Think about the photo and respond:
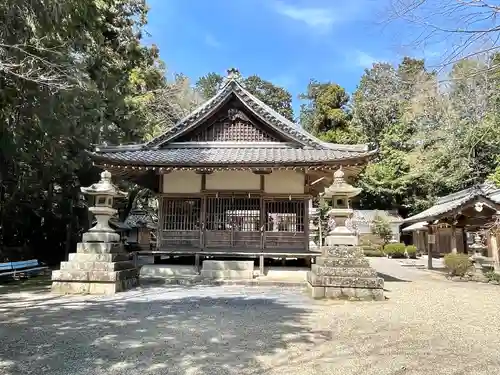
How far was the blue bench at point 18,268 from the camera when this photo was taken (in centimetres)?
1218

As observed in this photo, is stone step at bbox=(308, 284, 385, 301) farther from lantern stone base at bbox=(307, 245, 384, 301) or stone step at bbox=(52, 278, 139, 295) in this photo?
stone step at bbox=(52, 278, 139, 295)

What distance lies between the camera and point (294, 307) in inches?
317

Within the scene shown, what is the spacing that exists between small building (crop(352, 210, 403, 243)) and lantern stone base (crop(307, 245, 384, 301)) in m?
27.0

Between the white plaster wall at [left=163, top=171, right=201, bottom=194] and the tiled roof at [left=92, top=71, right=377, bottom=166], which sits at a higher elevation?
the tiled roof at [left=92, top=71, right=377, bottom=166]

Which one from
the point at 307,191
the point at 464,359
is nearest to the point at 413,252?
the point at 307,191

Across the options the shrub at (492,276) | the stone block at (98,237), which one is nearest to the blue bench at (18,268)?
the stone block at (98,237)

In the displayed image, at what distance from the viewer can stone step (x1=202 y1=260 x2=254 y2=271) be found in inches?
499

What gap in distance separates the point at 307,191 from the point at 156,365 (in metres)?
10.1

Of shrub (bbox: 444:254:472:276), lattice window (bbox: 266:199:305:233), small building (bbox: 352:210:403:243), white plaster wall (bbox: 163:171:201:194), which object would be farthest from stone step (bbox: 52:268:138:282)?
small building (bbox: 352:210:403:243)

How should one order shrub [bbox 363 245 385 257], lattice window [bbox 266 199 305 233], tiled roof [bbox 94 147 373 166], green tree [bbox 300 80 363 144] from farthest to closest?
green tree [bbox 300 80 363 144]
shrub [bbox 363 245 385 257]
lattice window [bbox 266 199 305 233]
tiled roof [bbox 94 147 373 166]

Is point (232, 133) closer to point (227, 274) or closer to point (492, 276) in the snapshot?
point (227, 274)

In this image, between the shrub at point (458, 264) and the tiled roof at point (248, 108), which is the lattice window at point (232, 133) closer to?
the tiled roof at point (248, 108)

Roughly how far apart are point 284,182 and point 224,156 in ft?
7.30

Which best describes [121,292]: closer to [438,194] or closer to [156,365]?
[156,365]
